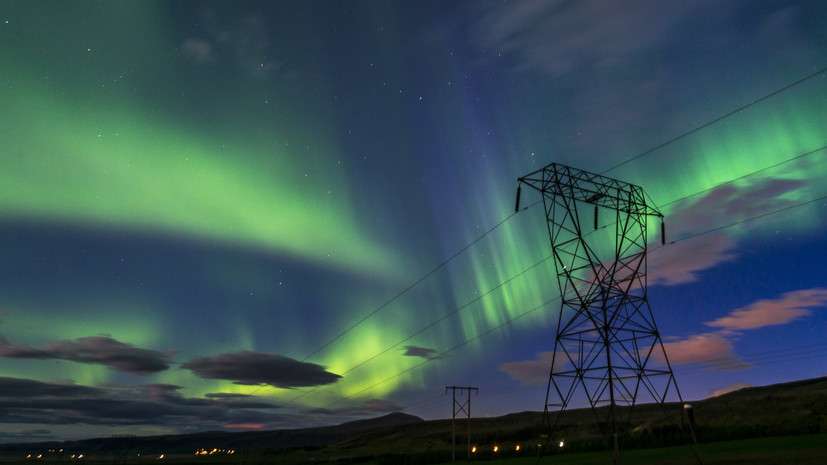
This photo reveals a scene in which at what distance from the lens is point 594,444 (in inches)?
3063

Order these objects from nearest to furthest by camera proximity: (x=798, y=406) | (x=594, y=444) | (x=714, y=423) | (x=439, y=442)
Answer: (x=594, y=444) < (x=798, y=406) < (x=714, y=423) < (x=439, y=442)

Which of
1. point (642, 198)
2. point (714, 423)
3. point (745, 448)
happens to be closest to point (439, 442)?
point (714, 423)

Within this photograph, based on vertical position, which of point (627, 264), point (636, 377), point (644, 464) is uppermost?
point (627, 264)

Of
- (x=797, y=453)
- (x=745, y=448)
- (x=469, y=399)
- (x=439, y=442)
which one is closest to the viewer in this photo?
(x=797, y=453)

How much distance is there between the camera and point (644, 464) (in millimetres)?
42219

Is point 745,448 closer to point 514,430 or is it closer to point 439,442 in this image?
point 439,442

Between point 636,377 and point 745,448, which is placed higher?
point 636,377

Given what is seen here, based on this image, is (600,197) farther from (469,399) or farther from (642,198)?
(469,399)

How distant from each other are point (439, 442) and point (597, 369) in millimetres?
146774

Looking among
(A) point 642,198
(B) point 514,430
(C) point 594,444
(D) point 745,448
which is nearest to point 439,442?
(B) point 514,430

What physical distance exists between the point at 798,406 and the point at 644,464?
72145 mm

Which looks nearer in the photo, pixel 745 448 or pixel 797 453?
pixel 797 453

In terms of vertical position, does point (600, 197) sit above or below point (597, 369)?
above

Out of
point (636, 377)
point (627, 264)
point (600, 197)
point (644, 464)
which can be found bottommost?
point (644, 464)
